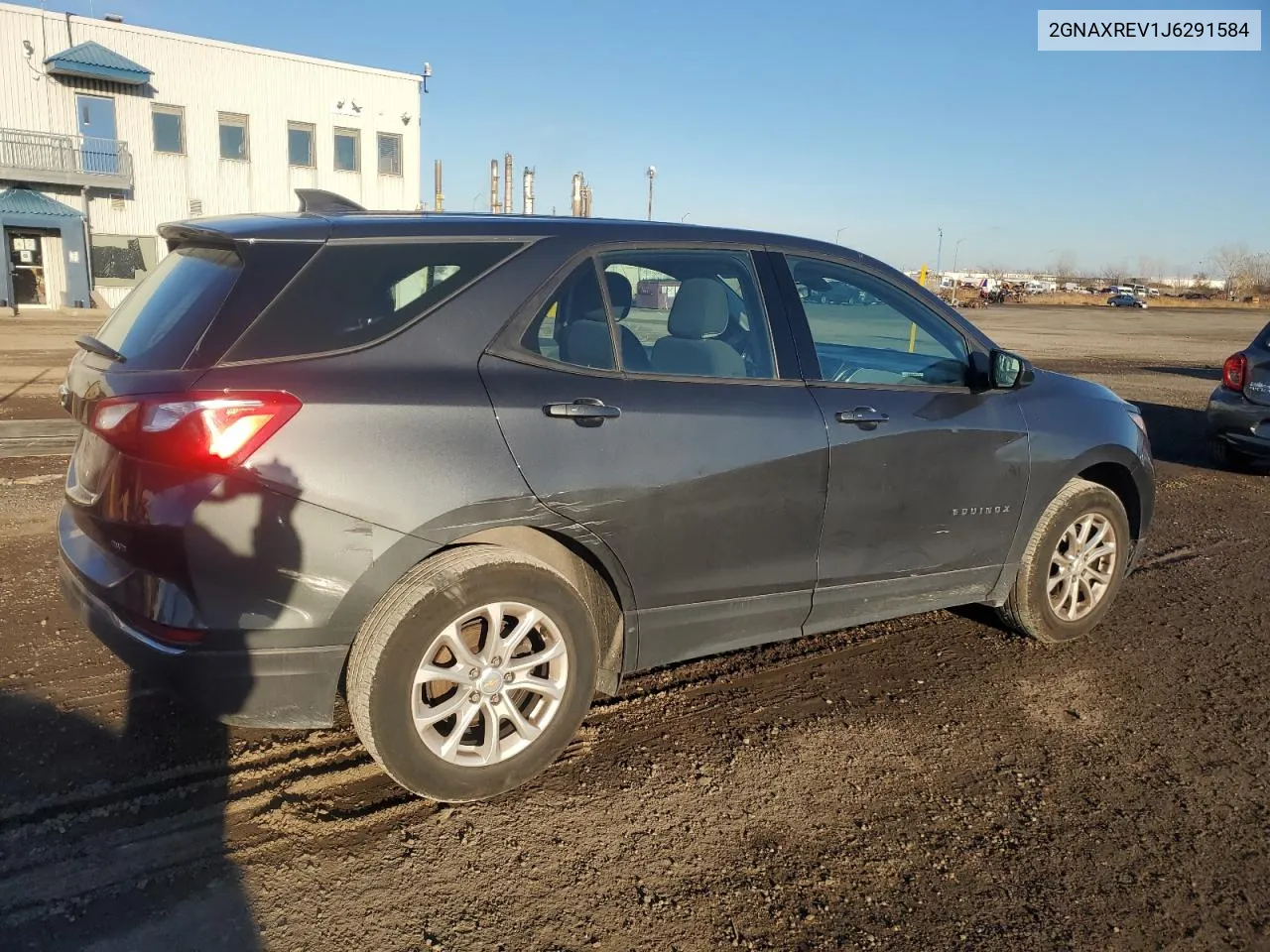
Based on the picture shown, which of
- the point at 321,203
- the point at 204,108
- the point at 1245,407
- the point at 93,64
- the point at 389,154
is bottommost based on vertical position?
the point at 1245,407

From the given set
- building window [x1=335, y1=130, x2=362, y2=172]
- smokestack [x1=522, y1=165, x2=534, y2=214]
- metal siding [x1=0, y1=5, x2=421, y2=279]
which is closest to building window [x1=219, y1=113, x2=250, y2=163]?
metal siding [x1=0, y1=5, x2=421, y2=279]

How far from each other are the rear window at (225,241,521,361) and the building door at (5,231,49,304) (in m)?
32.2

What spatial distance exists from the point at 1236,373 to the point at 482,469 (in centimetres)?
816

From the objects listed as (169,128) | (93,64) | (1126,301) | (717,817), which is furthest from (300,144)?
(1126,301)

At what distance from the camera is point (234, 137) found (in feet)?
102

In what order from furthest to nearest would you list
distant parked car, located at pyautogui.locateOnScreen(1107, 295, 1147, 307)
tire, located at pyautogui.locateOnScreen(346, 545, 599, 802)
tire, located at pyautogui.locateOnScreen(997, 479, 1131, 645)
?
distant parked car, located at pyautogui.locateOnScreen(1107, 295, 1147, 307) < tire, located at pyautogui.locateOnScreen(997, 479, 1131, 645) < tire, located at pyautogui.locateOnScreen(346, 545, 599, 802)

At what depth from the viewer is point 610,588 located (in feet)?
10.6

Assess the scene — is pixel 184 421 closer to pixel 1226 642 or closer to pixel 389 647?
pixel 389 647

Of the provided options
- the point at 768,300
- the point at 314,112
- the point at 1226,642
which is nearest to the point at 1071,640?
the point at 1226,642

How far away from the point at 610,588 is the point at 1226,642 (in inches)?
129

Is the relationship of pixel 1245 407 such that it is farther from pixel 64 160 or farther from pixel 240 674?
pixel 64 160

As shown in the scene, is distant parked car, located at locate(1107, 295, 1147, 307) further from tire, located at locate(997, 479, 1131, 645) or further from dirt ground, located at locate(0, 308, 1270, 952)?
dirt ground, located at locate(0, 308, 1270, 952)

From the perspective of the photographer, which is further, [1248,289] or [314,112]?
[1248,289]

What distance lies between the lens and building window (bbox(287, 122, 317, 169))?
32156mm
